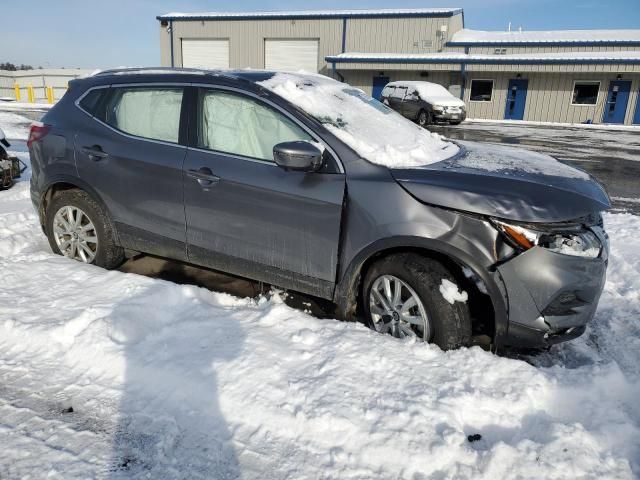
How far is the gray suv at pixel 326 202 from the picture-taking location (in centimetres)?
266

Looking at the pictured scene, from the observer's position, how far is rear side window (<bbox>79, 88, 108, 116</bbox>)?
4.01m

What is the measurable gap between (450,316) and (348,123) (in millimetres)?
1462

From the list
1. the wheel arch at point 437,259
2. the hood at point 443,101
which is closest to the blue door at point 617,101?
the hood at point 443,101

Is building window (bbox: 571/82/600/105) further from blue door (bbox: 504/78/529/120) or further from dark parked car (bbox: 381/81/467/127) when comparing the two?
dark parked car (bbox: 381/81/467/127)

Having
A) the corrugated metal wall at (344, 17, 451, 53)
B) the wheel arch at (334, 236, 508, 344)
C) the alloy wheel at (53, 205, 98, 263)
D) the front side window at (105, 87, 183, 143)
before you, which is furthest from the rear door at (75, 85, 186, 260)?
the corrugated metal wall at (344, 17, 451, 53)

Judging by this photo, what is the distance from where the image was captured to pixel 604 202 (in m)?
2.86

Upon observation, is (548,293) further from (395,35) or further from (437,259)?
(395,35)

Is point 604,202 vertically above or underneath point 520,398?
above

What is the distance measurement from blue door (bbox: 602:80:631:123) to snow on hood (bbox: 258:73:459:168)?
89.8ft

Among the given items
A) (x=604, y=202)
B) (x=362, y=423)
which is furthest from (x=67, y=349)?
(x=604, y=202)

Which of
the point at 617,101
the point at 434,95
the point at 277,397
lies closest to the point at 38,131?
the point at 277,397

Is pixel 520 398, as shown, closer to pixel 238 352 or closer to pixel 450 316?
pixel 450 316

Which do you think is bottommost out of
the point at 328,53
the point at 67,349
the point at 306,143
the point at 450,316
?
the point at 67,349

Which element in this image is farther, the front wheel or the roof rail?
the front wheel
